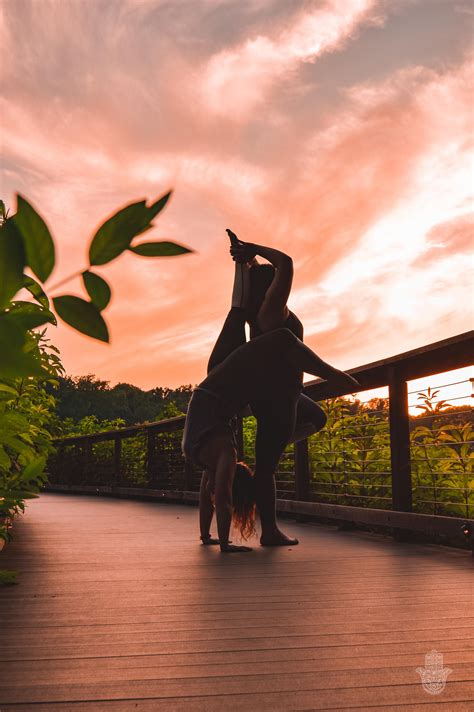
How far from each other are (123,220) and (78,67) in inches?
195

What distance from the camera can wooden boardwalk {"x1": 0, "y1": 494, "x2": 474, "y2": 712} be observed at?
59.7 inches

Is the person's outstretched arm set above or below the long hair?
above

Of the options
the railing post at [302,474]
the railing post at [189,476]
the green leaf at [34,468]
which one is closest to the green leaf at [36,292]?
the green leaf at [34,468]

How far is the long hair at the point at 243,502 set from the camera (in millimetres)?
4098

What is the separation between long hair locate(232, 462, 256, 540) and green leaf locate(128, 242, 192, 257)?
143 inches

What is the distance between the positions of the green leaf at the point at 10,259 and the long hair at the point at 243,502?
12.0ft

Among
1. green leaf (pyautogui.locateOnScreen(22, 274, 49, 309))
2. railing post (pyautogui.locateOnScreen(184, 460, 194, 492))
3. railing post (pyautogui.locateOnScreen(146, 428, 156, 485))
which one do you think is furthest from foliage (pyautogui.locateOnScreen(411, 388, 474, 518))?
railing post (pyautogui.locateOnScreen(146, 428, 156, 485))

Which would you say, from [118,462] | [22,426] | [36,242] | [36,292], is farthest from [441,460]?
[118,462]

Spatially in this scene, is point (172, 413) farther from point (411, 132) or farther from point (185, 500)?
point (411, 132)

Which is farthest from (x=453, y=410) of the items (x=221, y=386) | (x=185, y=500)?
(x=185, y=500)

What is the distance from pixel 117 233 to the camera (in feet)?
1.64

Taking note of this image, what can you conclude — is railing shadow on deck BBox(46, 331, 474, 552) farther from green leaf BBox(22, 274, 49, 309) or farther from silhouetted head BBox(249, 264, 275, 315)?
green leaf BBox(22, 274, 49, 309)

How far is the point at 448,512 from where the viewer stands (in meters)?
4.21

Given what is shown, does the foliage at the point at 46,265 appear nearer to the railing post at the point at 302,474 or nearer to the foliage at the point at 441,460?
the foliage at the point at 441,460
